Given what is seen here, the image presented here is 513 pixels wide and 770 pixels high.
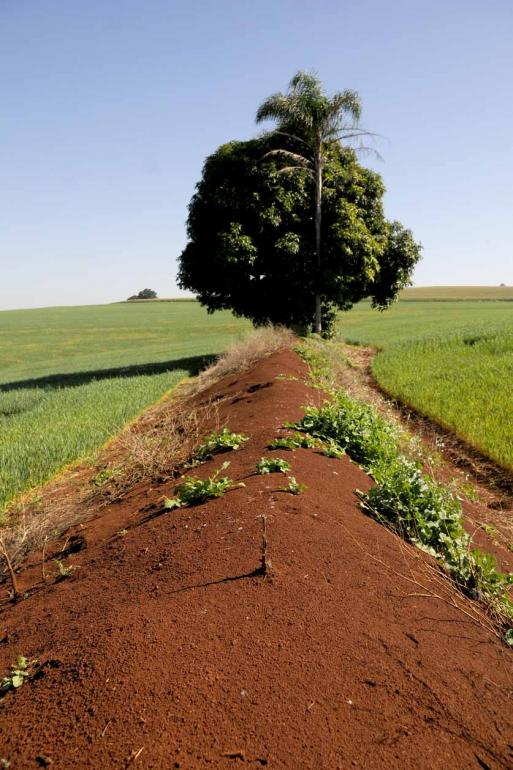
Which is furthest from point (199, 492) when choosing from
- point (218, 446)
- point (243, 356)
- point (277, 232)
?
point (277, 232)

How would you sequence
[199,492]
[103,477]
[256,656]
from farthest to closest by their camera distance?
[103,477] < [199,492] < [256,656]

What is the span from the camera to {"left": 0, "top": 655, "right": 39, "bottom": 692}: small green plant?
8.53ft

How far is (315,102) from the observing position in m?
19.4

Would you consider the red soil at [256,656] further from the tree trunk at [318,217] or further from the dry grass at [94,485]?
the tree trunk at [318,217]

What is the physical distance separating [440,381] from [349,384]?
241 centimetres

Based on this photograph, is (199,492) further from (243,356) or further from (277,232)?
(277,232)

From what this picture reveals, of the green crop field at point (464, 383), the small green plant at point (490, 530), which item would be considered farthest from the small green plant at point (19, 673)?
the green crop field at point (464, 383)

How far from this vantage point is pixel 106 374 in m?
19.8

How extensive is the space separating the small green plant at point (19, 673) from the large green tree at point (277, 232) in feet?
50.9

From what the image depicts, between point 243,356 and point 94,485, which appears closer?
point 94,485

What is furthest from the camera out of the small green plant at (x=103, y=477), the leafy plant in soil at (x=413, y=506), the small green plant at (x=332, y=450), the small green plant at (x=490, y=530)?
the small green plant at (x=103, y=477)

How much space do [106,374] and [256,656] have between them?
1816cm

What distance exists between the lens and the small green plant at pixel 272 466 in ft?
16.0

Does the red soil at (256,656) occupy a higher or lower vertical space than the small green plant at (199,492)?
lower
